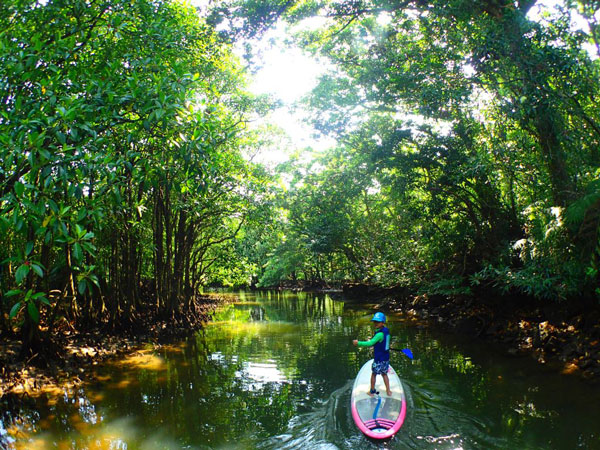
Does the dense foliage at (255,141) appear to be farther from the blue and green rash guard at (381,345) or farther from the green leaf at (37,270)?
the blue and green rash guard at (381,345)

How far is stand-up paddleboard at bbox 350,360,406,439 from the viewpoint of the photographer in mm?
5699

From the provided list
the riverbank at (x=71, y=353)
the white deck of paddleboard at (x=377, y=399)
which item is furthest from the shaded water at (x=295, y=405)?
the riverbank at (x=71, y=353)

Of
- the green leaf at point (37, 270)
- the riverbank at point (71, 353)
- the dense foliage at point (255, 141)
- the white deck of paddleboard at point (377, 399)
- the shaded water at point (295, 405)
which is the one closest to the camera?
the green leaf at point (37, 270)

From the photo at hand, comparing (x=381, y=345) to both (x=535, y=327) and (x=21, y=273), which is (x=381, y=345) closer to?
(x=21, y=273)

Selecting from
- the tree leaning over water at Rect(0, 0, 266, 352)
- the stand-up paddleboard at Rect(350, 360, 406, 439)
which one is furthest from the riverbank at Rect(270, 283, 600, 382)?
the tree leaning over water at Rect(0, 0, 266, 352)

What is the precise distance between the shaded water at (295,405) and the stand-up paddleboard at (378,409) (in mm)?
166

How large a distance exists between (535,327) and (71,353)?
12400mm

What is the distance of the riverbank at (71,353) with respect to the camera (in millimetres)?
7562

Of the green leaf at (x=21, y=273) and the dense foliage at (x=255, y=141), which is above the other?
the dense foliage at (x=255, y=141)

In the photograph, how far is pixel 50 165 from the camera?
10.8ft

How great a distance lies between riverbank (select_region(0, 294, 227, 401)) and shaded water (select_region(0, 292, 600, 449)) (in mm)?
447

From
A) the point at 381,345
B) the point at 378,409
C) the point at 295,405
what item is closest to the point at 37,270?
the point at 378,409

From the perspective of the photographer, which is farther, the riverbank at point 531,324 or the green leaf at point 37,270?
the riverbank at point 531,324

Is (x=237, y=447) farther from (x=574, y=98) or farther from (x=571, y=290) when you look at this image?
(x=574, y=98)
